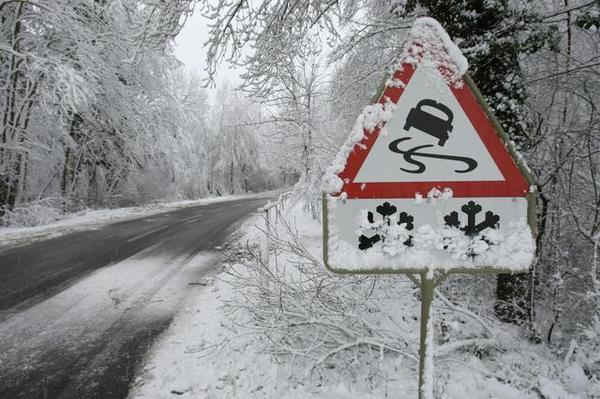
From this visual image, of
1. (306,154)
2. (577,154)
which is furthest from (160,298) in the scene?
(306,154)

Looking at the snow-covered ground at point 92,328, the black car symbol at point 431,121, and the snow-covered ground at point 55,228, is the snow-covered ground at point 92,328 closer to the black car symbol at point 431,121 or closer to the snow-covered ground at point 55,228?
the black car symbol at point 431,121

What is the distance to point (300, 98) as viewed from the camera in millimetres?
11445

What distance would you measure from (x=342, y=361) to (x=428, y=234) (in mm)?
2172

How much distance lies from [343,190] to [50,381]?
125 inches

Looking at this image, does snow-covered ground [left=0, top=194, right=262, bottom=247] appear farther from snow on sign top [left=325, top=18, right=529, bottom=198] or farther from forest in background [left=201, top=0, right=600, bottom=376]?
snow on sign top [left=325, top=18, right=529, bottom=198]

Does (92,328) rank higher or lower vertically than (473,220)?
lower

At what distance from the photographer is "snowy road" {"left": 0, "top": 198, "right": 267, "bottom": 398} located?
3.09 meters

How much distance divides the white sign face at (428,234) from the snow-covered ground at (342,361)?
64.0 inches

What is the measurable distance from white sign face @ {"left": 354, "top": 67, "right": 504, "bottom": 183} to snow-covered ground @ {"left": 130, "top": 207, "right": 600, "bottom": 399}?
183 cm

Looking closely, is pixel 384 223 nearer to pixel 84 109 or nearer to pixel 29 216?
pixel 29 216

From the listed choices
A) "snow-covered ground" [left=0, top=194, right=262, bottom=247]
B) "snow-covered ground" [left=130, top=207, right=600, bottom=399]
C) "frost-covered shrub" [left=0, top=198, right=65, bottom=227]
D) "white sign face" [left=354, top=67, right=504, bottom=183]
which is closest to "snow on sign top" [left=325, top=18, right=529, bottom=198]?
"white sign face" [left=354, top=67, right=504, bottom=183]

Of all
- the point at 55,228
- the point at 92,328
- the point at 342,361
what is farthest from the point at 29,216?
the point at 342,361

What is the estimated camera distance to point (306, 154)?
38.1ft

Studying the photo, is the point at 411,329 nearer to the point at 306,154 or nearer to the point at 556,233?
the point at 556,233
